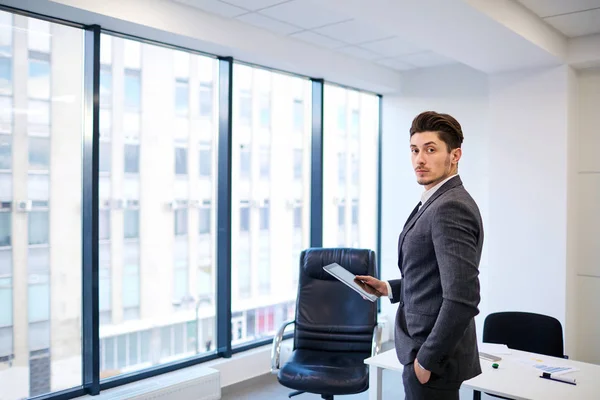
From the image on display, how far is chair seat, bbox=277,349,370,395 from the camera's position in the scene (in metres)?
3.03

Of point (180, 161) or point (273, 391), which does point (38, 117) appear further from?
point (273, 391)

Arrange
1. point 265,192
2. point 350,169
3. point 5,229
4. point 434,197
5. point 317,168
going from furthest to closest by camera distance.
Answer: point 350,169, point 317,168, point 265,192, point 5,229, point 434,197

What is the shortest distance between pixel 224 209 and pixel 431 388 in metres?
2.74

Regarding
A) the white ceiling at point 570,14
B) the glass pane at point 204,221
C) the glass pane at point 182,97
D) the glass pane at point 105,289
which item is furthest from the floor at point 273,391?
the white ceiling at point 570,14

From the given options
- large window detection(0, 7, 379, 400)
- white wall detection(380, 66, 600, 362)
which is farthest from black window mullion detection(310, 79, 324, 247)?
white wall detection(380, 66, 600, 362)

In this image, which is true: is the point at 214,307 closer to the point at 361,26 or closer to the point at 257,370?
the point at 257,370

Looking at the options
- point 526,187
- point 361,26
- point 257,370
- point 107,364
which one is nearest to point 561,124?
point 526,187

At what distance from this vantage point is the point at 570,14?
374cm

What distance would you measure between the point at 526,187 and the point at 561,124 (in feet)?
1.86

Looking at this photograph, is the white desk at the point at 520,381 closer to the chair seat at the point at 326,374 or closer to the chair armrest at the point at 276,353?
the chair seat at the point at 326,374

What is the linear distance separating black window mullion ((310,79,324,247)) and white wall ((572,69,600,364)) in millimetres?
2171

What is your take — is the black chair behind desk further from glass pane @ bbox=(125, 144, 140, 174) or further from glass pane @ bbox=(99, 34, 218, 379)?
glass pane @ bbox=(125, 144, 140, 174)

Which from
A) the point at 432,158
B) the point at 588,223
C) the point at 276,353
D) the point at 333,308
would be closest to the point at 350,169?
the point at 588,223

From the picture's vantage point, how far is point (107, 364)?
12.1 ft
